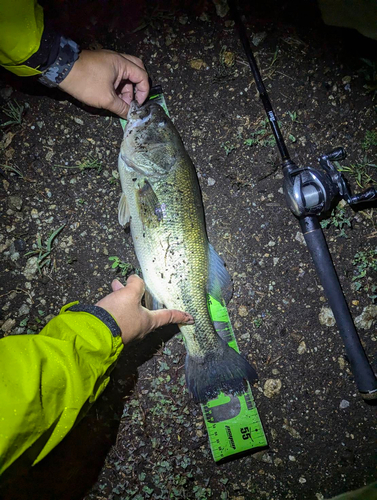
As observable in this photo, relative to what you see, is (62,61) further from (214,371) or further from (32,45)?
(214,371)

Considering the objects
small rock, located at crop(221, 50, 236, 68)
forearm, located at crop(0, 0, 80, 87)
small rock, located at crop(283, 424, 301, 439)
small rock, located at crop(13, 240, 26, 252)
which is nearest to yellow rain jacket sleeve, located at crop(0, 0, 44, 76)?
forearm, located at crop(0, 0, 80, 87)

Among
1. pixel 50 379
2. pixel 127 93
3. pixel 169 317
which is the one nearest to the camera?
pixel 50 379

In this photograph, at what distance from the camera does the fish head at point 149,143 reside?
→ 2.71m

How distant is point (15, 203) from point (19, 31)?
1364mm

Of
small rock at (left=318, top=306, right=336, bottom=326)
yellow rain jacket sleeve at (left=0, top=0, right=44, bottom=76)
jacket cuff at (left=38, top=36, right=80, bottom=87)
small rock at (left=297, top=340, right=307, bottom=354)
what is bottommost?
small rock at (left=297, top=340, right=307, bottom=354)

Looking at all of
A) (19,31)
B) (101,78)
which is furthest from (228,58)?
(19,31)

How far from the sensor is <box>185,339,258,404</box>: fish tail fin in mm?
2723

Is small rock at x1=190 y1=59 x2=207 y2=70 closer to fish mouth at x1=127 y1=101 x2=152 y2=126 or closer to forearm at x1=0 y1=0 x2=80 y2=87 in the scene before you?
fish mouth at x1=127 y1=101 x2=152 y2=126

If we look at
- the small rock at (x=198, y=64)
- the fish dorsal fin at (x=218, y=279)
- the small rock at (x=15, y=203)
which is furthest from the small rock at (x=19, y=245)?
the small rock at (x=198, y=64)

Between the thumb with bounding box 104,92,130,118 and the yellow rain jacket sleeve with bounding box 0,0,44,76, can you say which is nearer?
the yellow rain jacket sleeve with bounding box 0,0,44,76

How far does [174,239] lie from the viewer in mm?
2670

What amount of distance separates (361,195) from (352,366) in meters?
1.38

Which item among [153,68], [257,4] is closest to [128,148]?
[153,68]

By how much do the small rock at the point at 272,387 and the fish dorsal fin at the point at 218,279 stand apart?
86 cm
